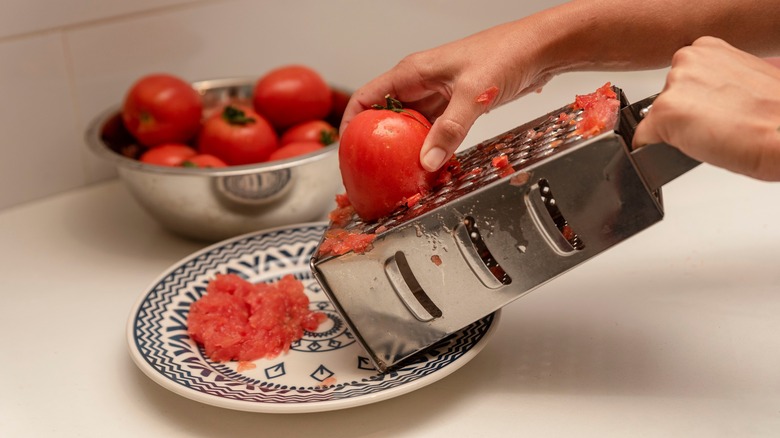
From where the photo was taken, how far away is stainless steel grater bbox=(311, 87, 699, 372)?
2.68 feet

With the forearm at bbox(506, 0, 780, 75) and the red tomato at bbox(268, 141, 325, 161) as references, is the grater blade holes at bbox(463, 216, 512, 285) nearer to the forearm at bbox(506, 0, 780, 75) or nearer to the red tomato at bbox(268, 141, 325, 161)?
the forearm at bbox(506, 0, 780, 75)

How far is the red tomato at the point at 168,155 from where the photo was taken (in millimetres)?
1340

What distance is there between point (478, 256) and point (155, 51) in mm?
962

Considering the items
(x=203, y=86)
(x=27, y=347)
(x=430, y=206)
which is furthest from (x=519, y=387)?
(x=203, y=86)

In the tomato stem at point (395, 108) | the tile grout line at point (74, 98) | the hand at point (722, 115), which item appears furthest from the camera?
the tile grout line at point (74, 98)

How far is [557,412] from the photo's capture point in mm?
942

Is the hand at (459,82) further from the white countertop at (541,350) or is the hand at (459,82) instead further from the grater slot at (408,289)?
the white countertop at (541,350)

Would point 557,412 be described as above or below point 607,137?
below

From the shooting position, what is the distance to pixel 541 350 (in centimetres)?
106

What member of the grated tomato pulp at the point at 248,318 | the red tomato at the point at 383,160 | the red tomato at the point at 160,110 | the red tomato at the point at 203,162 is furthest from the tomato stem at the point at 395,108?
the red tomato at the point at 160,110

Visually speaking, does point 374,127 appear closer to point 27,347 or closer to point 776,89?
point 776,89

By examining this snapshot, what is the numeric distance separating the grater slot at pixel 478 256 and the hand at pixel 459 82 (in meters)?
0.11

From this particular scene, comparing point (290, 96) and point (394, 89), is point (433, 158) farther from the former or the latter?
point (290, 96)

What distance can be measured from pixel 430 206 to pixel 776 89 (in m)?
0.36
